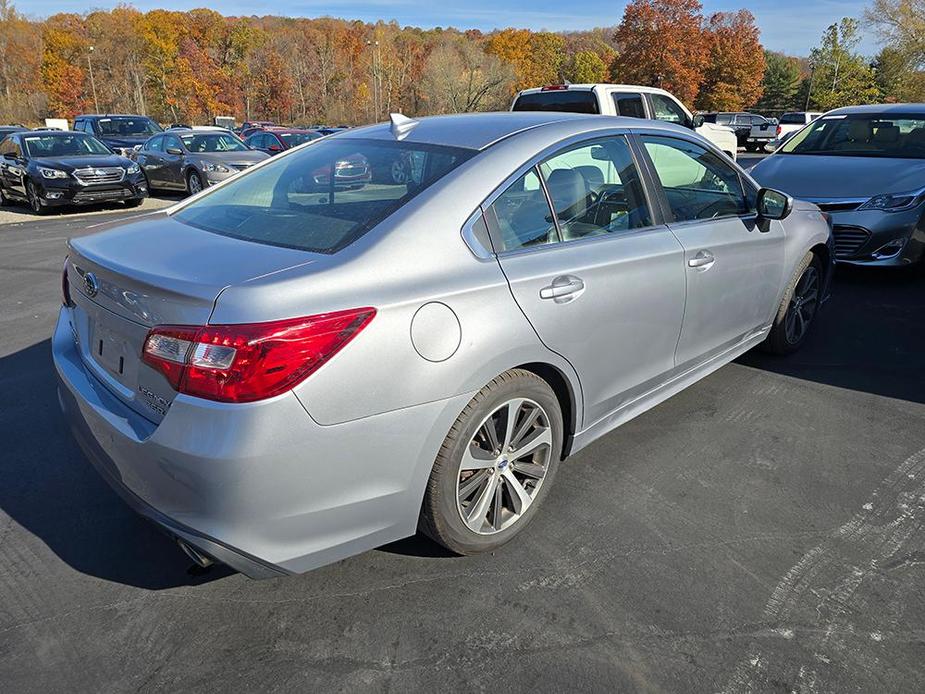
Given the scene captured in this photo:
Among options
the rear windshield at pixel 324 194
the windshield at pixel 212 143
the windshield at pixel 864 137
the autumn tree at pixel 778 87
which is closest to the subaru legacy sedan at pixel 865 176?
the windshield at pixel 864 137

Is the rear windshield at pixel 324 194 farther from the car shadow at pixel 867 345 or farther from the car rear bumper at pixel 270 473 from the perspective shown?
the car shadow at pixel 867 345

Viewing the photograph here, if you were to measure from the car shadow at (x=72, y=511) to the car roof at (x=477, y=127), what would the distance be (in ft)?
6.49

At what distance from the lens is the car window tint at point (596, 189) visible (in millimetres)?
3027

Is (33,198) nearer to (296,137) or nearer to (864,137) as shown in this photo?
(296,137)

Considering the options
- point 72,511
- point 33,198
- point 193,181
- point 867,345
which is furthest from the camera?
point 193,181

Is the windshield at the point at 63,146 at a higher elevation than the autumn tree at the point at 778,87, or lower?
lower

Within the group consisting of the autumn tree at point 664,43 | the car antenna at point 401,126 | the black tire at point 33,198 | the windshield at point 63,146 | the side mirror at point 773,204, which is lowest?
the black tire at point 33,198

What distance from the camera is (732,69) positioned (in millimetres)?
71312

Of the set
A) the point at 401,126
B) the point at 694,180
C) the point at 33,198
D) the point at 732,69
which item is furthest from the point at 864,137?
the point at 732,69

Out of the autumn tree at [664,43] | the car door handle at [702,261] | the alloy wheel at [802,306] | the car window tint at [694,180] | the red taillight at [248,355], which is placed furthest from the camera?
the autumn tree at [664,43]

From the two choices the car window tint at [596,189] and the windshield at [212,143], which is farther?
the windshield at [212,143]

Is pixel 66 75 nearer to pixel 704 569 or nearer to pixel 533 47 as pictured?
pixel 533 47

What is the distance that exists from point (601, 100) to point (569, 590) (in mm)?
8307

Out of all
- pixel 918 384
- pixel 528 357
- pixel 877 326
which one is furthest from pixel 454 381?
pixel 877 326
